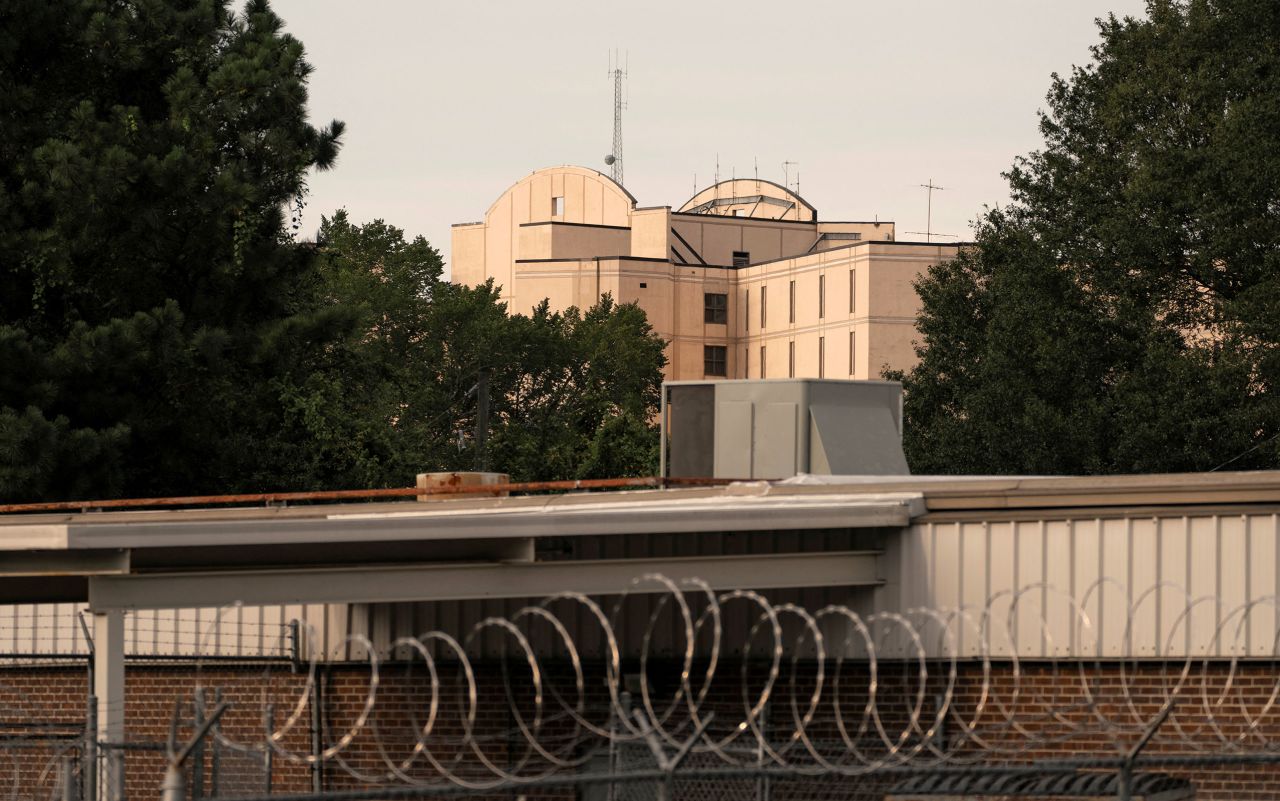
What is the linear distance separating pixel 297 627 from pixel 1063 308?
40.4 meters

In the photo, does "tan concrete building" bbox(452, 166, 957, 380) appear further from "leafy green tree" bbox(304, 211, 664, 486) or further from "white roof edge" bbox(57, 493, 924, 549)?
"white roof edge" bbox(57, 493, 924, 549)

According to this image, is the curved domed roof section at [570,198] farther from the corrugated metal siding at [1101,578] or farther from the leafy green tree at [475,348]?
the corrugated metal siding at [1101,578]

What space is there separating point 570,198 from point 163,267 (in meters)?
83.3

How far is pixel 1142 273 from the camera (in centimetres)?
5653

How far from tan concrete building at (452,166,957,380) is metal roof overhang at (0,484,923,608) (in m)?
95.6

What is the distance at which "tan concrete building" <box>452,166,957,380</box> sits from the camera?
4644 inches

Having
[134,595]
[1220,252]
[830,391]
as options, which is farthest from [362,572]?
[1220,252]

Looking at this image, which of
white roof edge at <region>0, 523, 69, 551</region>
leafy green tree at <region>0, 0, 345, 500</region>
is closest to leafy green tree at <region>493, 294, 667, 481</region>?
leafy green tree at <region>0, 0, 345, 500</region>

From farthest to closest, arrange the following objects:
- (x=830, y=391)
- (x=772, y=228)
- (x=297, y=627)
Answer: (x=772, y=228), (x=830, y=391), (x=297, y=627)

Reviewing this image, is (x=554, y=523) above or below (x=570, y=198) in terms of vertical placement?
below

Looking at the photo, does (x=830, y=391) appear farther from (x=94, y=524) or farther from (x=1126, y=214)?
(x=1126, y=214)


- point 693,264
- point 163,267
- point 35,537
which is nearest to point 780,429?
point 35,537

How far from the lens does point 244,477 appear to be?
43.8m

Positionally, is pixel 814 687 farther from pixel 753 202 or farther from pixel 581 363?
pixel 753 202
